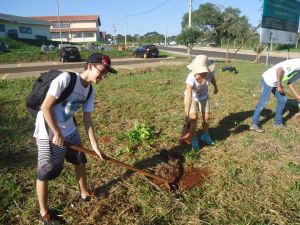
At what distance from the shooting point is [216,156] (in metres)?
4.82

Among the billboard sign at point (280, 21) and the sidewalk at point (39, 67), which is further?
the sidewalk at point (39, 67)

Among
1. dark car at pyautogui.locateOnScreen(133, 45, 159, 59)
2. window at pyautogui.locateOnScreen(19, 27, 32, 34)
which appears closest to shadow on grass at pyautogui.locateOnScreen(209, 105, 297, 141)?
dark car at pyautogui.locateOnScreen(133, 45, 159, 59)

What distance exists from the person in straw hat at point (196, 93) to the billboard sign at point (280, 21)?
391 inches

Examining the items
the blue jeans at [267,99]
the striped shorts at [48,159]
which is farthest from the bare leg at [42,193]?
the blue jeans at [267,99]

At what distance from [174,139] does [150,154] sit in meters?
0.80

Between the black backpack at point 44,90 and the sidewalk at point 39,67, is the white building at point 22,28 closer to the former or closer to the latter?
the sidewalk at point 39,67

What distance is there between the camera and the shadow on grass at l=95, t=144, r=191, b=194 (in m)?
4.01

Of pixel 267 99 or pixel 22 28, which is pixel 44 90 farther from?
pixel 22 28

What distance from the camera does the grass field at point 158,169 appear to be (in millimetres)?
3381

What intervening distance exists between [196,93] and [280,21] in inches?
464

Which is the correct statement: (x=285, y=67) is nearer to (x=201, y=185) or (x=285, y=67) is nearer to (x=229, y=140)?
(x=229, y=140)

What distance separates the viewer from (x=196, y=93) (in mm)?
4863

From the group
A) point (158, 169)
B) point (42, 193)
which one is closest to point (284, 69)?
point (158, 169)

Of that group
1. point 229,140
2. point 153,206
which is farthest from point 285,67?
point 153,206
